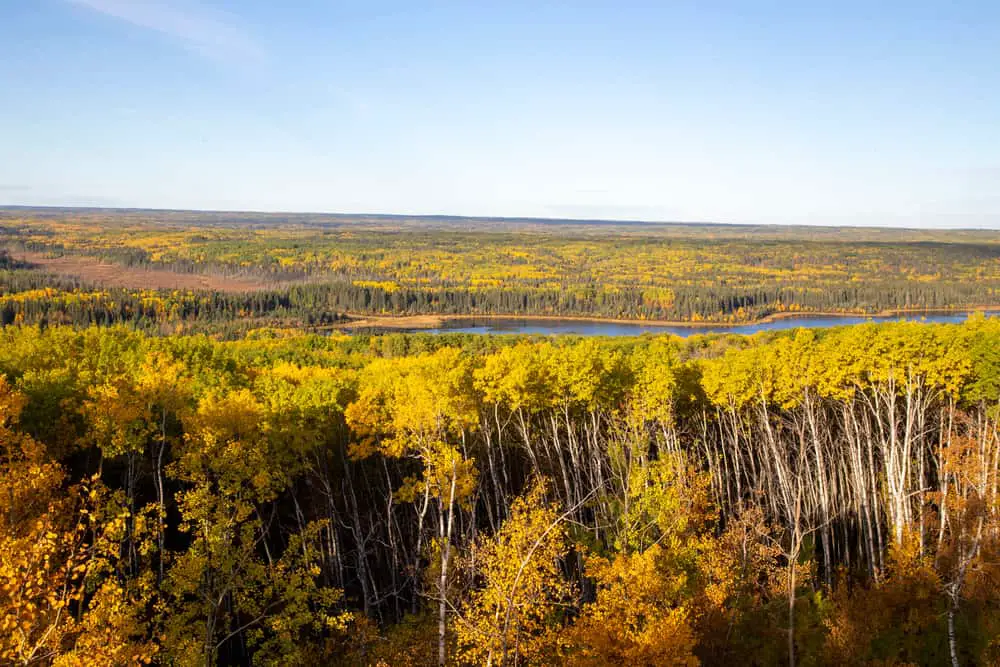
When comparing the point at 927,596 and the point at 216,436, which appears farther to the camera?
the point at 927,596

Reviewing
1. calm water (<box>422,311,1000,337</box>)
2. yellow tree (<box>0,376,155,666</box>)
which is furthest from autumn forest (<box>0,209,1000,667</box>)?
calm water (<box>422,311,1000,337</box>)

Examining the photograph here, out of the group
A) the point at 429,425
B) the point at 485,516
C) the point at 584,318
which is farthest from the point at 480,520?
the point at 584,318

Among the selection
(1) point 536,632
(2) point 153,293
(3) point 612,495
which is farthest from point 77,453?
(2) point 153,293

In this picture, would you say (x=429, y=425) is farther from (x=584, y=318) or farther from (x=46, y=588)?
(x=584, y=318)

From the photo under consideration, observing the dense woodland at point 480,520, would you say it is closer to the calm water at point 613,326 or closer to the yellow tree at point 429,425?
the yellow tree at point 429,425

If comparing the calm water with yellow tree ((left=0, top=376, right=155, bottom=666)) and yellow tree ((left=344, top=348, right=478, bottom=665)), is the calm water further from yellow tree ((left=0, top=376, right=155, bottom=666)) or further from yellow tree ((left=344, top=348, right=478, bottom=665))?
yellow tree ((left=0, top=376, right=155, bottom=666))

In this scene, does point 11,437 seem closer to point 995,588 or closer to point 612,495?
point 612,495
